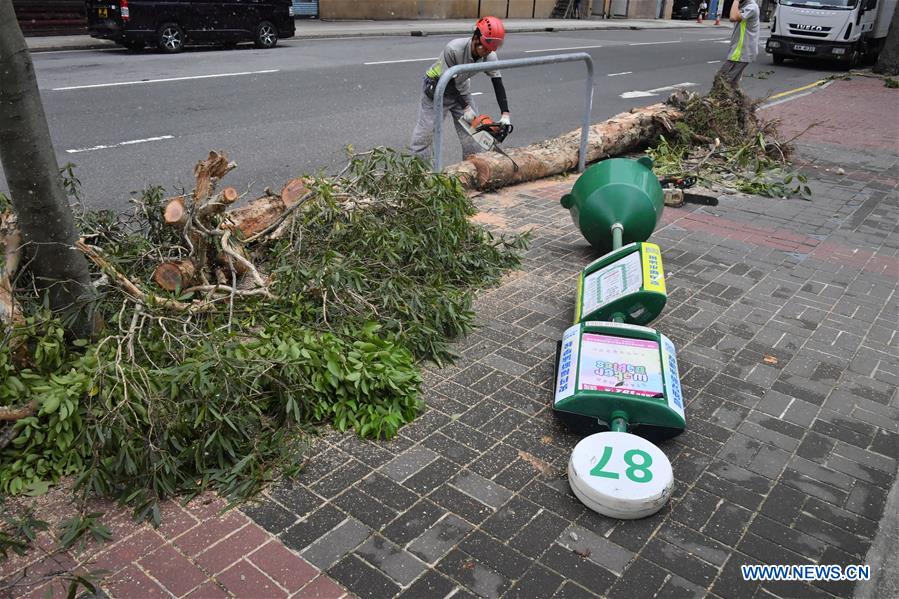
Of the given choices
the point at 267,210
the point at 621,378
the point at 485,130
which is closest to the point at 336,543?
the point at 621,378

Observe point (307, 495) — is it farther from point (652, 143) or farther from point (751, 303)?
point (652, 143)

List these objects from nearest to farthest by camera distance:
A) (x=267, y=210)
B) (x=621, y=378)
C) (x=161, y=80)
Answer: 1. (x=621, y=378)
2. (x=267, y=210)
3. (x=161, y=80)

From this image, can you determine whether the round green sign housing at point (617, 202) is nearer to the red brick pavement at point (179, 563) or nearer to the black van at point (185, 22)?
the red brick pavement at point (179, 563)

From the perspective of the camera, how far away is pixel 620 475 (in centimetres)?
310

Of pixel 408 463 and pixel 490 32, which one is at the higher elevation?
pixel 490 32

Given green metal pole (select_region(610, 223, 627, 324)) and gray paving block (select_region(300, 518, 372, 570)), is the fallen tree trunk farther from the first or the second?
gray paving block (select_region(300, 518, 372, 570))

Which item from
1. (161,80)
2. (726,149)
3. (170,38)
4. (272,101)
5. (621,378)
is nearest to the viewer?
(621,378)

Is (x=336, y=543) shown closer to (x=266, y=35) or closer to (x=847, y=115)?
(x=847, y=115)

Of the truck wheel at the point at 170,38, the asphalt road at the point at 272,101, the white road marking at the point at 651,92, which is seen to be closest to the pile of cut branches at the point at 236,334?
the asphalt road at the point at 272,101

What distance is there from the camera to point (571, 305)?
16.6 ft

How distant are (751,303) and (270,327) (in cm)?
342

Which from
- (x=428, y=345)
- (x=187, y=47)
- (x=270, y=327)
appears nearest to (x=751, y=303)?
(x=428, y=345)

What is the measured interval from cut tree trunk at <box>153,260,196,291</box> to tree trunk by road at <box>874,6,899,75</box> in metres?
21.8

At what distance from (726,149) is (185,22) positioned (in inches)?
501
